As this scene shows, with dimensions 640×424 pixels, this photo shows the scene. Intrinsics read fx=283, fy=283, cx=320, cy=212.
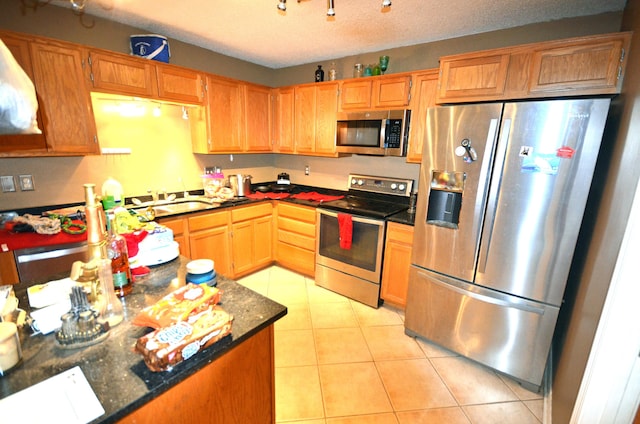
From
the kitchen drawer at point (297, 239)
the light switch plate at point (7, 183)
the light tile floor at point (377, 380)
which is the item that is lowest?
the light tile floor at point (377, 380)

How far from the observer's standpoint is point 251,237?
334 centimetres

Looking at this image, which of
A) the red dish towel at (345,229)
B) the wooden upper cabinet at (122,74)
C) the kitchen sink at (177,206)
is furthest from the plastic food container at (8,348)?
the red dish towel at (345,229)

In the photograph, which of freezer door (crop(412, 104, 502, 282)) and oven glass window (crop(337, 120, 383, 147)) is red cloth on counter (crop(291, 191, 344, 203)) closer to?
oven glass window (crop(337, 120, 383, 147))

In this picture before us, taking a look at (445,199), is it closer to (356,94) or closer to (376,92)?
(376,92)

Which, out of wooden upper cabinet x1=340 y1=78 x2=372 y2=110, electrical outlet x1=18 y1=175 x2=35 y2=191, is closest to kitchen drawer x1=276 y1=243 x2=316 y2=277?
wooden upper cabinet x1=340 y1=78 x2=372 y2=110

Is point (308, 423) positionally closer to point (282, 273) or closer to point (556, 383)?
point (556, 383)

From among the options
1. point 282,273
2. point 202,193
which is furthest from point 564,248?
point 202,193

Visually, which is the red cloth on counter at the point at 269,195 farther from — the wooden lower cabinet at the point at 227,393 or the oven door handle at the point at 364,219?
the wooden lower cabinet at the point at 227,393

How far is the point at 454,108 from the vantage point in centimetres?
192

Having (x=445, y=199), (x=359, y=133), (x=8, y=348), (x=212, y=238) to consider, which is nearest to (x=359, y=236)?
(x=445, y=199)

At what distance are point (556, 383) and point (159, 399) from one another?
219 cm

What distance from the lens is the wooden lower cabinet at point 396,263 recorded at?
2.55m

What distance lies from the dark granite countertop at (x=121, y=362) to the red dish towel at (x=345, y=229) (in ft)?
5.75

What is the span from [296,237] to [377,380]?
70.8 inches
